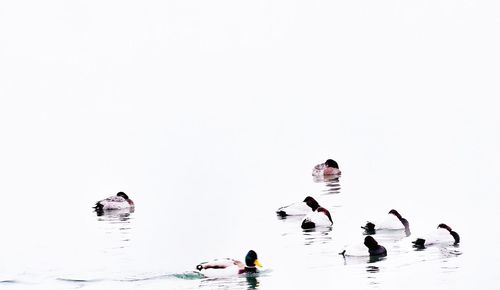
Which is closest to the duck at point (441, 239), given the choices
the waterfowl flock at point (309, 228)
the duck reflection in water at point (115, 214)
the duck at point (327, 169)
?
the waterfowl flock at point (309, 228)

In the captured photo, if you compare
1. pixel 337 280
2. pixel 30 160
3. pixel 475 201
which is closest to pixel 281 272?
pixel 337 280

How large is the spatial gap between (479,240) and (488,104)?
1685 inches

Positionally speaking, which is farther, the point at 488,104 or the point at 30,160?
the point at 488,104

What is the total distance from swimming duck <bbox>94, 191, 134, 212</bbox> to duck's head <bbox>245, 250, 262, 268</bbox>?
11.4 meters

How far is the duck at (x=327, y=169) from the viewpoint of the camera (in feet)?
162

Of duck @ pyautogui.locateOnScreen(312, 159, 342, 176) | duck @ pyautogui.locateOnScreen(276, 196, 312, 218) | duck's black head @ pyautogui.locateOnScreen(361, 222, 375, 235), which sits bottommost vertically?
duck's black head @ pyautogui.locateOnScreen(361, 222, 375, 235)

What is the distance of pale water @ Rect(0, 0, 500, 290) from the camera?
104ft

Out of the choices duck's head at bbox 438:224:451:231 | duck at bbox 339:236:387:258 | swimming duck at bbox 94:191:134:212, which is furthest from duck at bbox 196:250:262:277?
swimming duck at bbox 94:191:134:212

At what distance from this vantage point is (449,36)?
13462 cm

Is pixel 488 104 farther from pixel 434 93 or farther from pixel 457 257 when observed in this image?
pixel 457 257

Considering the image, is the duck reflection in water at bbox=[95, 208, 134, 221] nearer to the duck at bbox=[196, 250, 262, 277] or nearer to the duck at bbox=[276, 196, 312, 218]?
the duck at bbox=[276, 196, 312, 218]

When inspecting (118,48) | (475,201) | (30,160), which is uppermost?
(118,48)

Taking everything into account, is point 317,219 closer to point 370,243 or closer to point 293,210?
point 293,210

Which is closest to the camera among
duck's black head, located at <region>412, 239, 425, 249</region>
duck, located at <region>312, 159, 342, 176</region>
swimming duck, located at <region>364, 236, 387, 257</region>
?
swimming duck, located at <region>364, 236, 387, 257</region>
